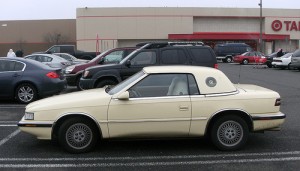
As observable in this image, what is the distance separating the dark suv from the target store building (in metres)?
46.5

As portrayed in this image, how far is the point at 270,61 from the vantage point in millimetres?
32281

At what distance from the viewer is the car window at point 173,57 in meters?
11.6

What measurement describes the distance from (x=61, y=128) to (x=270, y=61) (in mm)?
27979

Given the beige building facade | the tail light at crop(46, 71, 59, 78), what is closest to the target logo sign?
the beige building facade

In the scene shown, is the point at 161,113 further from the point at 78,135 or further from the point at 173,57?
the point at 173,57

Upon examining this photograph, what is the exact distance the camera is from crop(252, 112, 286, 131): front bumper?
21.6 feet

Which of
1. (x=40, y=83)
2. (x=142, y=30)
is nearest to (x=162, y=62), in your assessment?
(x=40, y=83)

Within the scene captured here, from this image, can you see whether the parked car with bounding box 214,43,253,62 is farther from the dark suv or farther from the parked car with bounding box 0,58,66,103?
the parked car with bounding box 0,58,66,103

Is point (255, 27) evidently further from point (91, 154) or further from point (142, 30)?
point (91, 154)

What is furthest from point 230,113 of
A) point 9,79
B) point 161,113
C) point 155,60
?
point 9,79

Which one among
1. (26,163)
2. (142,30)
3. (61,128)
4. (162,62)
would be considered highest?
(142,30)

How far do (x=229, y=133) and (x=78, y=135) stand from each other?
7.64ft

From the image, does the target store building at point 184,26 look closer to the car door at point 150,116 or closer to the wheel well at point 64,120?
the wheel well at point 64,120

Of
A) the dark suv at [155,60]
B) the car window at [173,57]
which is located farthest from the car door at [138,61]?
the car window at [173,57]
